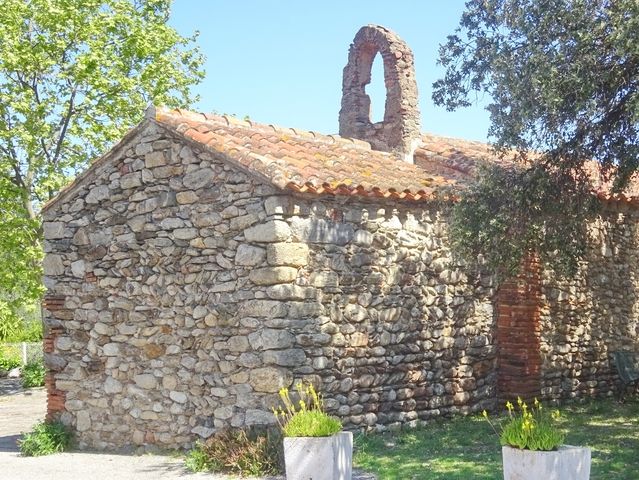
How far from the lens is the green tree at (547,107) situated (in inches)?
338

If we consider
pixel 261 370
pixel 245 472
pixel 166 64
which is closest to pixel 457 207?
pixel 261 370

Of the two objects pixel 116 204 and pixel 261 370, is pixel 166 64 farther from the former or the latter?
pixel 261 370

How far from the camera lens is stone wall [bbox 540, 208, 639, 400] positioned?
1234cm

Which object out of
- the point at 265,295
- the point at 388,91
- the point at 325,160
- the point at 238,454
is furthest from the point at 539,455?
the point at 388,91

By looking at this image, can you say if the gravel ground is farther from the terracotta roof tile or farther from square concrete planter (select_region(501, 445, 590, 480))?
the terracotta roof tile

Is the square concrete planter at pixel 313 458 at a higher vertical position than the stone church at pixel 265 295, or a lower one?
lower

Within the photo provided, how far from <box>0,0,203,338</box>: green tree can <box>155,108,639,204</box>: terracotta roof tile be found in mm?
8600

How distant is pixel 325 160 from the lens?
1071cm

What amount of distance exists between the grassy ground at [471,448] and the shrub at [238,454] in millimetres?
894

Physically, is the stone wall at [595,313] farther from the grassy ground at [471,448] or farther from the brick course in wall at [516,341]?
the grassy ground at [471,448]

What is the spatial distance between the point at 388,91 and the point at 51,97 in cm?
959

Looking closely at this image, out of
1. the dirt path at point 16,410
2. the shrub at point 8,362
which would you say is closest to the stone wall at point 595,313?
the dirt path at point 16,410

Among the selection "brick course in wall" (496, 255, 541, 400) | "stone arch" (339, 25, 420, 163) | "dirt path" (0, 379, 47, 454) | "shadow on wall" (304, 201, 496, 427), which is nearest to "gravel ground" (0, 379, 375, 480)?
"dirt path" (0, 379, 47, 454)

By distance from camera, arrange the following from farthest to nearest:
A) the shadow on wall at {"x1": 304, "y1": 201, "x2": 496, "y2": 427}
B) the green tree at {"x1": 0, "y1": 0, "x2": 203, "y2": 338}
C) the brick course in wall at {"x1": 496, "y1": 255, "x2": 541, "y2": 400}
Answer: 1. the green tree at {"x1": 0, "y1": 0, "x2": 203, "y2": 338}
2. the brick course in wall at {"x1": 496, "y1": 255, "x2": 541, "y2": 400}
3. the shadow on wall at {"x1": 304, "y1": 201, "x2": 496, "y2": 427}
